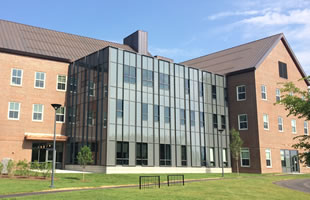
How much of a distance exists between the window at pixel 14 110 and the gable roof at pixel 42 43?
19.0ft

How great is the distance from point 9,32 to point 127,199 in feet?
102

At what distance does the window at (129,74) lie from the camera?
111 ft

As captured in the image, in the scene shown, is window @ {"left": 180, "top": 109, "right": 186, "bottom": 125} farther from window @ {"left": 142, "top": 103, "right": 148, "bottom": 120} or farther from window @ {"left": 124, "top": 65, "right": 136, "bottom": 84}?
window @ {"left": 124, "top": 65, "right": 136, "bottom": 84}

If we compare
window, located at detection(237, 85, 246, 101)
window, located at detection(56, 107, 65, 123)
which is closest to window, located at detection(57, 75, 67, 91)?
window, located at detection(56, 107, 65, 123)

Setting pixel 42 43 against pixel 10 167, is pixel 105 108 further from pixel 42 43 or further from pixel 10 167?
pixel 42 43

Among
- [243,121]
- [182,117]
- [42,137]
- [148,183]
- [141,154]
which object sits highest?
[182,117]

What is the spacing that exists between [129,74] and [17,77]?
12435mm

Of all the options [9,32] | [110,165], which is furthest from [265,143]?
[9,32]

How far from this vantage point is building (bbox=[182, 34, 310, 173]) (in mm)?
40250

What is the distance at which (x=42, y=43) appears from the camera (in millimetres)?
39250

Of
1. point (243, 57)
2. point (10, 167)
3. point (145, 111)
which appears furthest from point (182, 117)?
point (10, 167)

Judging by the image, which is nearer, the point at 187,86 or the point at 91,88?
the point at 91,88

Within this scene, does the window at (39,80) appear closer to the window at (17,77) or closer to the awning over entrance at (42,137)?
the window at (17,77)

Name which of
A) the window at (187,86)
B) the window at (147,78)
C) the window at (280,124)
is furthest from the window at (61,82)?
the window at (280,124)
